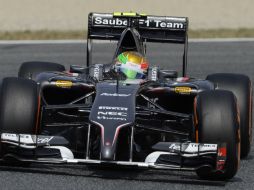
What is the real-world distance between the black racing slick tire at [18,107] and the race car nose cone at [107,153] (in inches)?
34.4

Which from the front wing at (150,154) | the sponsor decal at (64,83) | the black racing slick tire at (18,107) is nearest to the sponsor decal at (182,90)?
the sponsor decal at (64,83)

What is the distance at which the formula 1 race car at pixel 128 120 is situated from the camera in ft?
27.8

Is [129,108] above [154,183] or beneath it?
above

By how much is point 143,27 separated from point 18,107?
3.40 meters

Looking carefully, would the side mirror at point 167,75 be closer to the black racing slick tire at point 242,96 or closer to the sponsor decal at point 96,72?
the black racing slick tire at point 242,96

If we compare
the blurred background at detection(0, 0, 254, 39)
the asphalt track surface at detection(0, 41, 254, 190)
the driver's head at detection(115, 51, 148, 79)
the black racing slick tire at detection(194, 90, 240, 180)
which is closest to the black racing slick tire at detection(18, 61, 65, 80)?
the driver's head at detection(115, 51, 148, 79)

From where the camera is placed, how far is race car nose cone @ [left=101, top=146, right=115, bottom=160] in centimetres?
827

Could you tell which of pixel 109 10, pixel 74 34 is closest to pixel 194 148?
pixel 74 34

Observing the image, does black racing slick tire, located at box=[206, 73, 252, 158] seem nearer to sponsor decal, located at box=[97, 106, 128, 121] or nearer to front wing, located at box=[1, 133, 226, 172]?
front wing, located at box=[1, 133, 226, 172]

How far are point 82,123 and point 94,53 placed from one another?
12028 millimetres

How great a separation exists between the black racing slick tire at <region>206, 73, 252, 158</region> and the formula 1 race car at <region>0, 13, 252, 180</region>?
10mm

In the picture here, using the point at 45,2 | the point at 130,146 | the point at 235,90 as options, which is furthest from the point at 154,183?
the point at 45,2

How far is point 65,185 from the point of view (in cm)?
839

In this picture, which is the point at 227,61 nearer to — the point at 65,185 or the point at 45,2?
the point at 45,2
